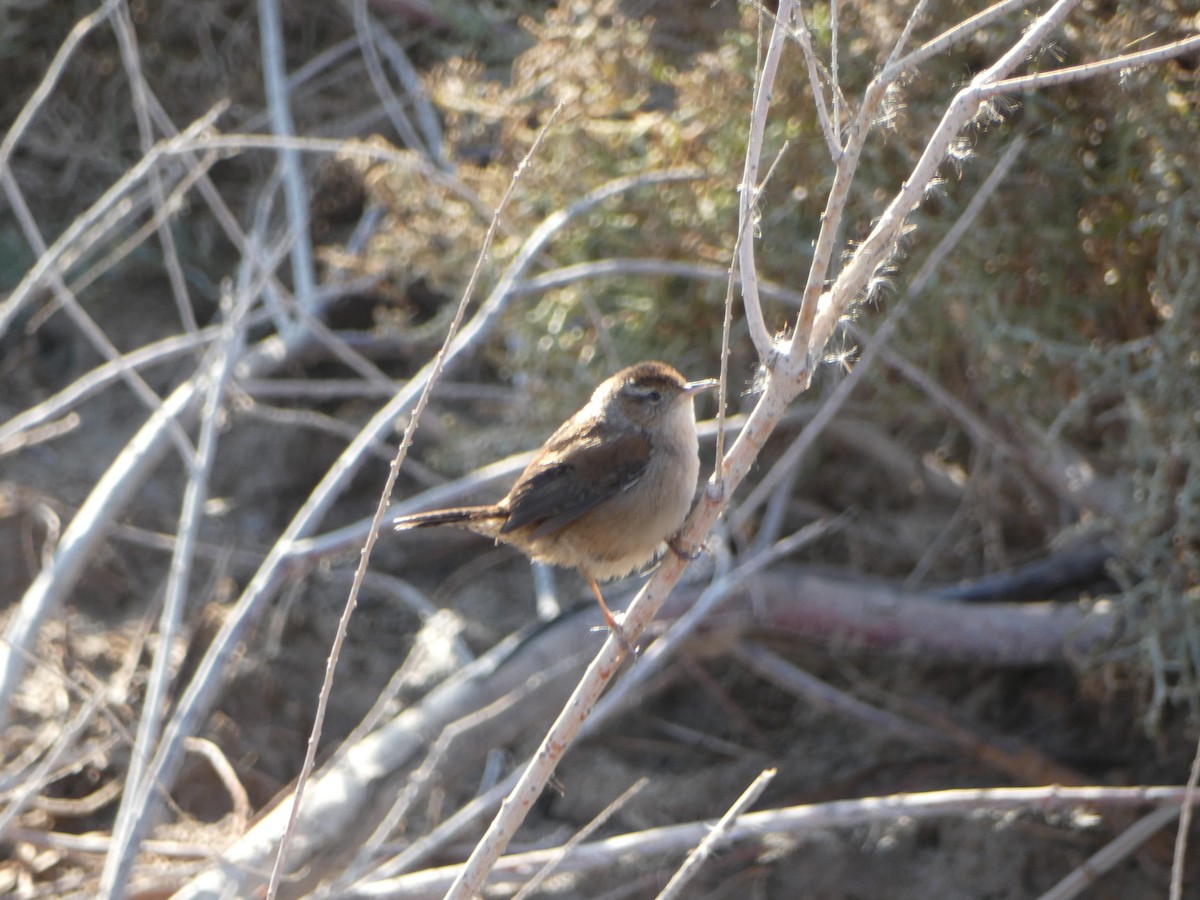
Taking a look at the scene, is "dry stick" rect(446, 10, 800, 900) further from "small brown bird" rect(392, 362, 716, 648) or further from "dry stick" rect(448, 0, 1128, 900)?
"small brown bird" rect(392, 362, 716, 648)

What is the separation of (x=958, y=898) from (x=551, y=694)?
1.51 meters

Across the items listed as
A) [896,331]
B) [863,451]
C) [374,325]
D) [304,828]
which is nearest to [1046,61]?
[896,331]

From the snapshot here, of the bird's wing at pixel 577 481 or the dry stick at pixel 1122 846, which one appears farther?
the dry stick at pixel 1122 846

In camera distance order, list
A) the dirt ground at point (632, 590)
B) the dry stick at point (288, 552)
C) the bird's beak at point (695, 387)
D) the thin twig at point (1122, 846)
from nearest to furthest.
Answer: the bird's beak at point (695, 387), the dry stick at point (288, 552), the thin twig at point (1122, 846), the dirt ground at point (632, 590)

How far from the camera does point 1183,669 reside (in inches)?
150

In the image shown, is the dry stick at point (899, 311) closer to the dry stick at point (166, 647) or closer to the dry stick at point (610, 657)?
the dry stick at point (610, 657)

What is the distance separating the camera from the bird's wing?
3.58m

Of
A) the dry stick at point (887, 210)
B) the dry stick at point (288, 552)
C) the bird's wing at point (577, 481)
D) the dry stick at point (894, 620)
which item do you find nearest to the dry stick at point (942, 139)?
the dry stick at point (887, 210)

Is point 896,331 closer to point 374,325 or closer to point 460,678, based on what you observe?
point 460,678

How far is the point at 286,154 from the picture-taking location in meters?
5.91

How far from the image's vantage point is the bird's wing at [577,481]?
3584 millimetres

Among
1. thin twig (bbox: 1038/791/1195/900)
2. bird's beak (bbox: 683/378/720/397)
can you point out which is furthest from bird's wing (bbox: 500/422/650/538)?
thin twig (bbox: 1038/791/1195/900)

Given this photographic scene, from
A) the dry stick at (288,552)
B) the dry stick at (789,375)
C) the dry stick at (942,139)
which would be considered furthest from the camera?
the dry stick at (288,552)

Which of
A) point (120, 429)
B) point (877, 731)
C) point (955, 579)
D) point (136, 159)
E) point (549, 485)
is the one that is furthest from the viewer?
point (136, 159)
